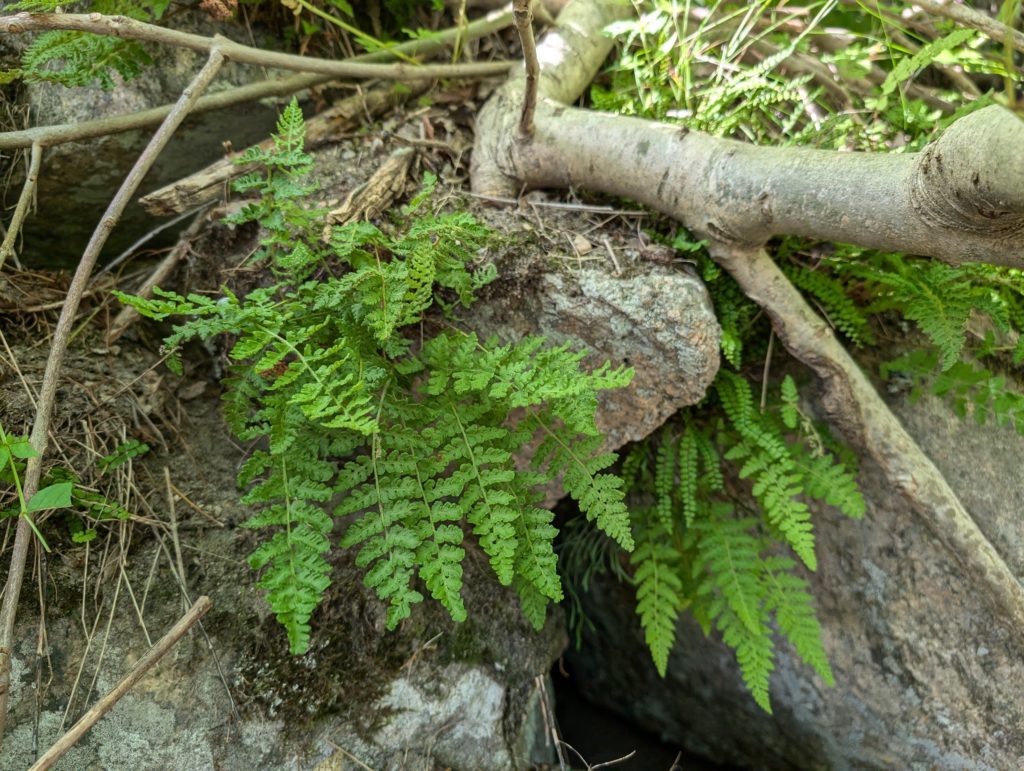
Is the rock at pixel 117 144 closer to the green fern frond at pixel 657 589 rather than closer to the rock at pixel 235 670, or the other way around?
the rock at pixel 235 670

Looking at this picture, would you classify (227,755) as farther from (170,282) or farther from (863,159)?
(863,159)

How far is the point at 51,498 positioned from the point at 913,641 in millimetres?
3148

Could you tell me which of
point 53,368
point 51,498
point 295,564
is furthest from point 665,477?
point 53,368

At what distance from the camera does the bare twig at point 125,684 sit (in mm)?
1836

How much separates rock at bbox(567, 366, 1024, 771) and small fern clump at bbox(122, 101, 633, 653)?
142cm

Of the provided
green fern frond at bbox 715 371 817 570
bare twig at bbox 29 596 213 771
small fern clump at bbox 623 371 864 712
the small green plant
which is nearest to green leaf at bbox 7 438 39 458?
the small green plant

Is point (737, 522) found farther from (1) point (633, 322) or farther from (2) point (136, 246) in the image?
(2) point (136, 246)

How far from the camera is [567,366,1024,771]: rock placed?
8.94ft

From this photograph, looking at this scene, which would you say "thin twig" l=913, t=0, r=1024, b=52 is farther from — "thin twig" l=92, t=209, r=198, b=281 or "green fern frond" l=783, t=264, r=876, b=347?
"thin twig" l=92, t=209, r=198, b=281

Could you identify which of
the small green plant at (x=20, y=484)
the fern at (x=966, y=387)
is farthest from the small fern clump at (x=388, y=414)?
the fern at (x=966, y=387)

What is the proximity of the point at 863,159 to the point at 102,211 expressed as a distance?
2.97 m

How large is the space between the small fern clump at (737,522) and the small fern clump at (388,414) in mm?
675

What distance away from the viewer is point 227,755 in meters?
2.16

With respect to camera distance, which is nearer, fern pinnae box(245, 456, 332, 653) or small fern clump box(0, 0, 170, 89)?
fern pinnae box(245, 456, 332, 653)
